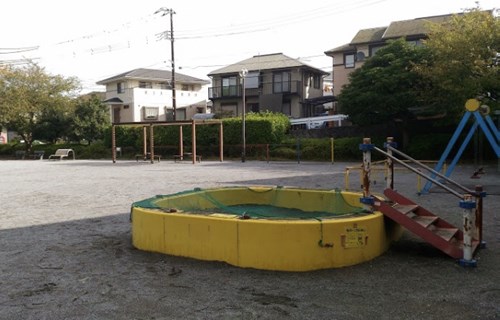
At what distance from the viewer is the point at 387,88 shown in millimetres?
23047

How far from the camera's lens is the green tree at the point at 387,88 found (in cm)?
2261

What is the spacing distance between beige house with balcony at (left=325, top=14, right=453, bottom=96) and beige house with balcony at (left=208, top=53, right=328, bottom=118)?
3600 millimetres

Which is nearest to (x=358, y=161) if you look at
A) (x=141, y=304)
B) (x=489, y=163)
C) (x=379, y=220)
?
(x=489, y=163)

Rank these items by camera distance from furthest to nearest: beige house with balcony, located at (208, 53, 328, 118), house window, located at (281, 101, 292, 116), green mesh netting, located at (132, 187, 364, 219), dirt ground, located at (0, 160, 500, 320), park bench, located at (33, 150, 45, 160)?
house window, located at (281, 101, 292, 116) → beige house with balcony, located at (208, 53, 328, 118) → park bench, located at (33, 150, 45, 160) → green mesh netting, located at (132, 187, 364, 219) → dirt ground, located at (0, 160, 500, 320)

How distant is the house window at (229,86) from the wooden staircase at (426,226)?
36.7 meters

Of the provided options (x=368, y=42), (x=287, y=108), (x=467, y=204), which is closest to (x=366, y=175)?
(x=467, y=204)

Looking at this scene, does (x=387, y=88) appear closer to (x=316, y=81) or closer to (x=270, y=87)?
(x=270, y=87)

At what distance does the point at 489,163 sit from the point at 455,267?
17.4 m

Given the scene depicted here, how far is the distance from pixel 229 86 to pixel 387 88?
2139 cm

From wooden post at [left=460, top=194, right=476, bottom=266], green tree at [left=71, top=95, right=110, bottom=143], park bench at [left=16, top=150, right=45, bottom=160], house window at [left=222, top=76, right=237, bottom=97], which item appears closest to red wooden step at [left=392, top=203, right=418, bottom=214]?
wooden post at [left=460, top=194, right=476, bottom=266]

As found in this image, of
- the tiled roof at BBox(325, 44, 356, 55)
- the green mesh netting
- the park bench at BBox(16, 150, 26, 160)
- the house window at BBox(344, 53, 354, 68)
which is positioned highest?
the tiled roof at BBox(325, 44, 356, 55)

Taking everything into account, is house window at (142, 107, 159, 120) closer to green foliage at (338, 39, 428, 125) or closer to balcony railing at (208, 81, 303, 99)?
balcony railing at (208, 81, 303, 99)

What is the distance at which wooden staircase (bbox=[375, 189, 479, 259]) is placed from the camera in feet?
16.4

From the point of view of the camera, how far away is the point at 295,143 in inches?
1029
